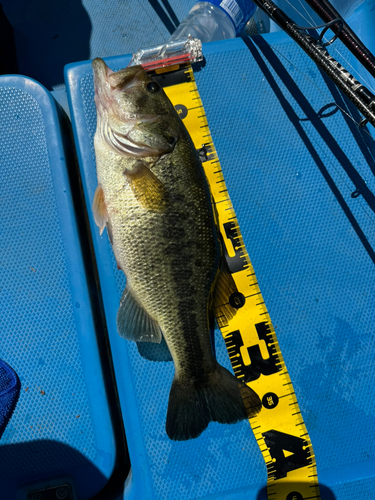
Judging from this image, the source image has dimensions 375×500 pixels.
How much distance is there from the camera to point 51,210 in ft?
5.56

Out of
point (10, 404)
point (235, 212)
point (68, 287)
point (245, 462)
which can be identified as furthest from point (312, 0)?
point (10, 404)

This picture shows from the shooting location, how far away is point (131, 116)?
1379mm

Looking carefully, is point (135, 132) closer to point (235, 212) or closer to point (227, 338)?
point (235, 212)

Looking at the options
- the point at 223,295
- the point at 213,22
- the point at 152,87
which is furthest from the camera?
the point at 213,22

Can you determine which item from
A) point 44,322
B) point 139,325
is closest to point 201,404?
point 139,325

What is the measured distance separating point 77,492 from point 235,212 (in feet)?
5.17

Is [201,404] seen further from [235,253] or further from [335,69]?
[335,69]

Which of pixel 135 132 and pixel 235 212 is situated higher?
pixel 135 132

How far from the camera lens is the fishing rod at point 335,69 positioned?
49.1 inches

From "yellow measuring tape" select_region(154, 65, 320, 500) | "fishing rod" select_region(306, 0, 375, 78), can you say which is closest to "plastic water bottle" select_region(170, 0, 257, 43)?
"yellow measuring tape" select_region(154, 65, 320, 500)

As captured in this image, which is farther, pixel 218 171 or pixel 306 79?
pixel 306 79

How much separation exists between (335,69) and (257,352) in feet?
4.18

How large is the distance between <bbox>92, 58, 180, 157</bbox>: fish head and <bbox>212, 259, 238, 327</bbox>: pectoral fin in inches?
23.6

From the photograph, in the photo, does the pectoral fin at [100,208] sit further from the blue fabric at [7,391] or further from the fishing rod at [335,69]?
the fishing rod at [335,69]
